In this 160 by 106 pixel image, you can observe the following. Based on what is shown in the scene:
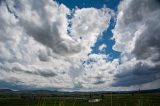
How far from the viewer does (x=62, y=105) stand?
5398 millimetres

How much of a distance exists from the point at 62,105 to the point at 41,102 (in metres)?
1.05

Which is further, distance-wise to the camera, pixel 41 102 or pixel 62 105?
pixel 41 102

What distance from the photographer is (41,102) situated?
628 centimetres
